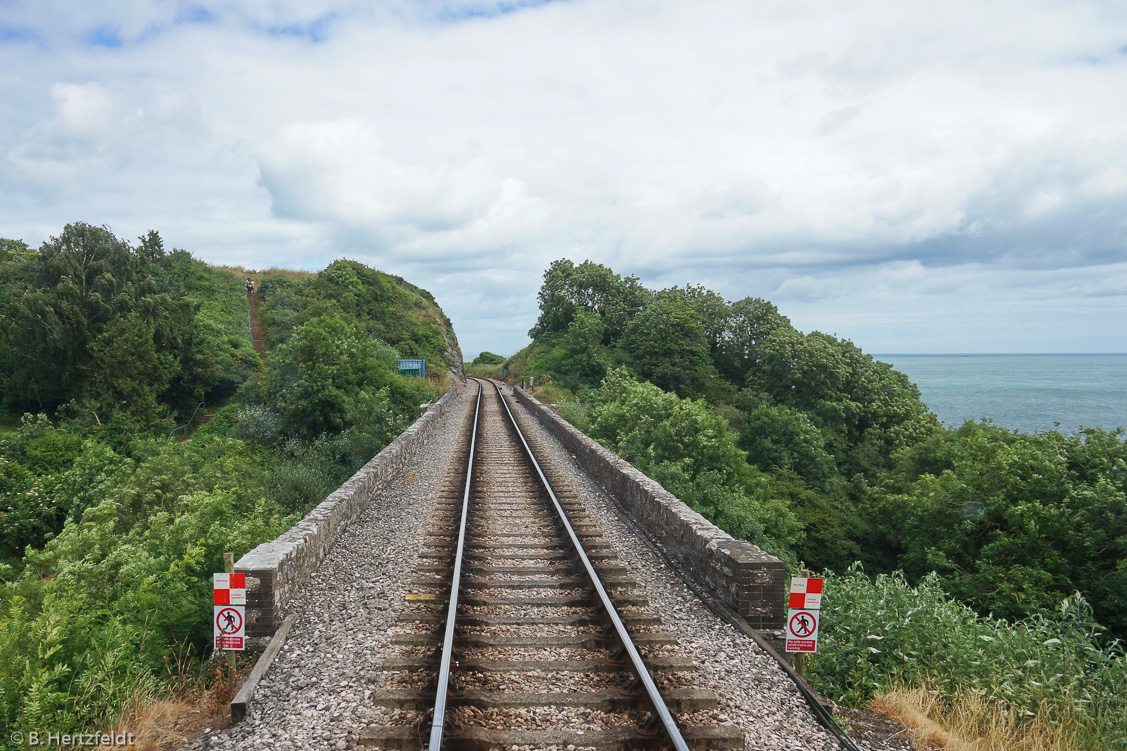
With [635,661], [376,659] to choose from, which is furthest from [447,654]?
[635,661]

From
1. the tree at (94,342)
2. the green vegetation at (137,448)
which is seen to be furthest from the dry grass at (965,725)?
the tree at (94,342)

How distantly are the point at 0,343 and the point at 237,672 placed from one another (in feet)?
98.0

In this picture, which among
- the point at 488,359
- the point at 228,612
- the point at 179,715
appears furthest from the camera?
the point at 488,359

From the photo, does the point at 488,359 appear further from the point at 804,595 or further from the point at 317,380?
the point at 804,595

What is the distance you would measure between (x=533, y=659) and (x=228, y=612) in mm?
2571

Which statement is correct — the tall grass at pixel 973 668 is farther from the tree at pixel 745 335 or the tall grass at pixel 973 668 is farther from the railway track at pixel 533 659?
the tree at pixel 745 335

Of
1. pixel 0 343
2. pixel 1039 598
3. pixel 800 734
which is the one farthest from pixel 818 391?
pixel 0 343

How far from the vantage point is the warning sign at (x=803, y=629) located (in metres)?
5.21

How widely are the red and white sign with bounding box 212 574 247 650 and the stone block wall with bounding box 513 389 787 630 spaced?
179 inches

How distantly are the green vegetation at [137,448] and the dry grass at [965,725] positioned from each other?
563cm

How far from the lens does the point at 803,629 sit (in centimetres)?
524

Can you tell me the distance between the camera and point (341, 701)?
14.9 feet

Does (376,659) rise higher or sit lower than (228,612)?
lower

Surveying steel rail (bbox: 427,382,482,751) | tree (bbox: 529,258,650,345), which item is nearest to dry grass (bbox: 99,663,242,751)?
steel rail (bbox: 427,382,482,751)
